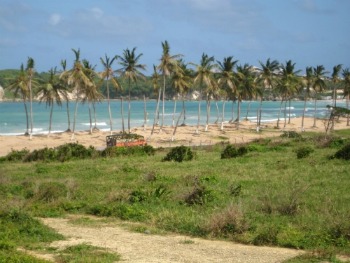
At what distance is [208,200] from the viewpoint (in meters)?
14.8

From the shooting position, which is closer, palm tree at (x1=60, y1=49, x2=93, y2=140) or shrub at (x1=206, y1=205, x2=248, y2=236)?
shrub at (x1=206, y1=205, x2=248, y2=236)

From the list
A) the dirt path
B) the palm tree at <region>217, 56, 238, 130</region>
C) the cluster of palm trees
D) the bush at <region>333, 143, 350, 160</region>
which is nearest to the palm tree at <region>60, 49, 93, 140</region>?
the cluster of palm trees

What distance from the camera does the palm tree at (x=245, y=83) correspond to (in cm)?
6602

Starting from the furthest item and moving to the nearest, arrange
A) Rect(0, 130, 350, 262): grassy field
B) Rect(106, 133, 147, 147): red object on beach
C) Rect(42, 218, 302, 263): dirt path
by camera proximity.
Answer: Rect(106, 133, 147, 147): red object on beach
Rect(0, 130, 350, 262): grassy field
Rect(42, 218, 302, 263): dirt path

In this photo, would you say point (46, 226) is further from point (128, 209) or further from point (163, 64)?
point (163, 64)

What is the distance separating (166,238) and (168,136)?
148ft

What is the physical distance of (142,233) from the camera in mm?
11828

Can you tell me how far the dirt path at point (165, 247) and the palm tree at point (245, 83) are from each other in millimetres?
54490

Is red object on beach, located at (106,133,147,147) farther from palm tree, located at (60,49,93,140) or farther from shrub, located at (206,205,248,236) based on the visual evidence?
shrub, located at (206,205,248,236)

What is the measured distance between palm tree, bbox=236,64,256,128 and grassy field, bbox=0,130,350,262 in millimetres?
40314

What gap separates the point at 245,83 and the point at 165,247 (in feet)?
192

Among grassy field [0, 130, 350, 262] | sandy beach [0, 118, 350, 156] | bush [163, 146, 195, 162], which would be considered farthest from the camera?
sandy beach [0, 118, 350, 156]

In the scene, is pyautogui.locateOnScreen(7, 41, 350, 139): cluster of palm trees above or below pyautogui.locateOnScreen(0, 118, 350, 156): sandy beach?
above

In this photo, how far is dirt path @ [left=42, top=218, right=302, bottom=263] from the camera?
31.2 feet
